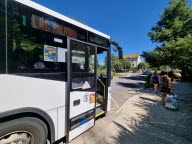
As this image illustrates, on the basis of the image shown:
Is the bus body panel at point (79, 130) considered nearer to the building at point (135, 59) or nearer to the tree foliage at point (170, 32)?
the tree foliage at point (170, 32)

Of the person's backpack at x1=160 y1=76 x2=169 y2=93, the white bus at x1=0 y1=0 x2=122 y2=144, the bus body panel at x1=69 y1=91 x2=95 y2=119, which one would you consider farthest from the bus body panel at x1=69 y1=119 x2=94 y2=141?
the person's backpack at x1=160 y1=76 x2=169 y2=93

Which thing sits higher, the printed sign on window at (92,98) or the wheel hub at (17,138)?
the printed sign on window at (92,98)

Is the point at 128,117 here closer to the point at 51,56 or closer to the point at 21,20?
the point at 51,56

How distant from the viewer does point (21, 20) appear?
246 cm

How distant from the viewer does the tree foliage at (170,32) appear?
1861cm

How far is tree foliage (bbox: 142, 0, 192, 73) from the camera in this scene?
1861 cm

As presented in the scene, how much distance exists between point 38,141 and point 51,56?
1.76m

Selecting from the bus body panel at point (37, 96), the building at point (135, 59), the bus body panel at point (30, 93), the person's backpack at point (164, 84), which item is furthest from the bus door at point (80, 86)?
the building at point (135, 59)

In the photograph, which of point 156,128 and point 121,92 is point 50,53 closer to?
point 156,128

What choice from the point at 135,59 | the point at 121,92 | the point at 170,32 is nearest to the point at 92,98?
the point at 121,92

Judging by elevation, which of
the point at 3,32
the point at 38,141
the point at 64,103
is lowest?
the point at 38,141

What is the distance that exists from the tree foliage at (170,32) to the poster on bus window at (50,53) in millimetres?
18418

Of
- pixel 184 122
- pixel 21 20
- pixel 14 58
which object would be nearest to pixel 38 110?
pixel 14 58

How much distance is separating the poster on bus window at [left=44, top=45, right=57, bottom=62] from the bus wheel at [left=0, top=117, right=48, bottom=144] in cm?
124
